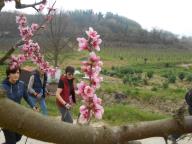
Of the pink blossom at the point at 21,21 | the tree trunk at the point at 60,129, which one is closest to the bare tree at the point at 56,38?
the pink blossom at the point at 21,21

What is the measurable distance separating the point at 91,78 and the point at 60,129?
3.32ft

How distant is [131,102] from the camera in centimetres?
1864

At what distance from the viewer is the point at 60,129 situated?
5.25 feet

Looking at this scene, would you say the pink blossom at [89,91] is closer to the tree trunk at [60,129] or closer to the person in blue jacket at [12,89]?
the tree trunk at [60,129]

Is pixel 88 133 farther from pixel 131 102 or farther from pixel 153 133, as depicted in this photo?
pixel 131 102

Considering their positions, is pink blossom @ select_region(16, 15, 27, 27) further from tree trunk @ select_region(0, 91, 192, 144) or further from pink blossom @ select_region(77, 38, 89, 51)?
tree trunk @ select_region(0, 91, 192, 144)

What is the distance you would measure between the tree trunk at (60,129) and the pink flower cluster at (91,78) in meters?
0.76

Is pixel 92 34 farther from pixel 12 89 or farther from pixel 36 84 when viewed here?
pixel 36 84

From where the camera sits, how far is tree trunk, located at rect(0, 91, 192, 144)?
155cm

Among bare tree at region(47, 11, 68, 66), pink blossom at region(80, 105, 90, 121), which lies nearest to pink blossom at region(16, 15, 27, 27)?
pink blossom at region(80, 105, 90, 121)

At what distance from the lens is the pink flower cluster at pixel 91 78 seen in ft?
8.10

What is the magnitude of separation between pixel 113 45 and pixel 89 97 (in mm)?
71997

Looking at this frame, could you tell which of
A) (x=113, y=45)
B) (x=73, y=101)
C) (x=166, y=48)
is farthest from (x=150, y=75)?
(x=166, y=48)

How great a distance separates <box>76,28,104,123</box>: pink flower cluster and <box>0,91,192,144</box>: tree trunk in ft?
2.50
